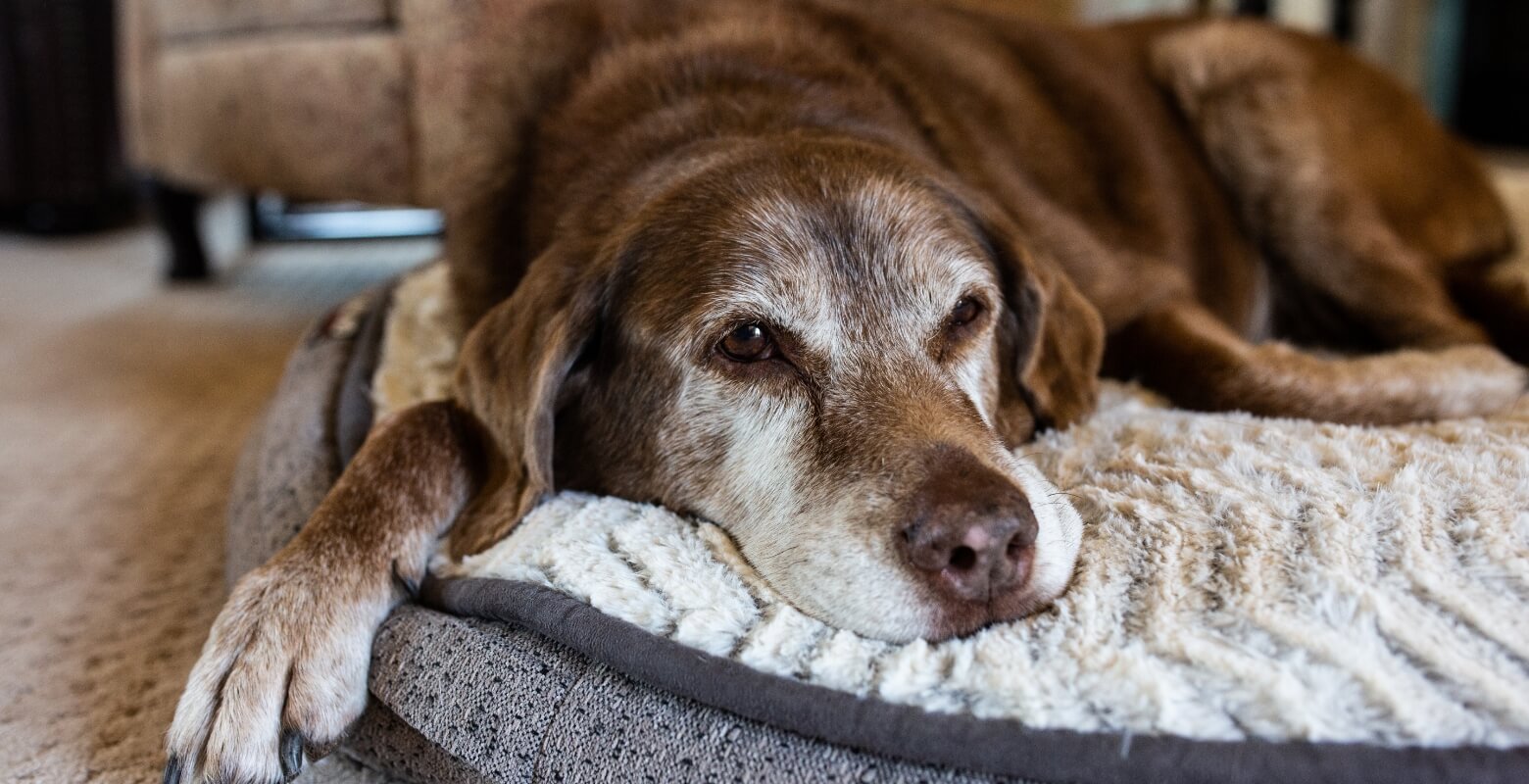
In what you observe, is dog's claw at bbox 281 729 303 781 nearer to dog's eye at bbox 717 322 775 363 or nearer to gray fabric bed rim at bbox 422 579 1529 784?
gray fabric bed rim at bbox 422 579 1529 784

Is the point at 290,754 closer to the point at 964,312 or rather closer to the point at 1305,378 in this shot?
the point at 964,312

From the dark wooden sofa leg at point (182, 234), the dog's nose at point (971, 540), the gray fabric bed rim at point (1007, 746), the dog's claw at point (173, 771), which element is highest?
the dog's nose at point (971, 540)

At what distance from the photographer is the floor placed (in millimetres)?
1612

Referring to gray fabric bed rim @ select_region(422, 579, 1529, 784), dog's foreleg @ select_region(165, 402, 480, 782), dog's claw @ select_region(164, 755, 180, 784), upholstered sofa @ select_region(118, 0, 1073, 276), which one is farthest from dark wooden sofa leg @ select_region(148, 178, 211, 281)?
gray fabric bed rim @ select_region(422, 579, 1529, 784)

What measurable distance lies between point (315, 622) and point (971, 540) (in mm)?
782

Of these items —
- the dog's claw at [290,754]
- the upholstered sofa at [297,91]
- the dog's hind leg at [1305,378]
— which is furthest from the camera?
the upholstered sofa at [297,91]

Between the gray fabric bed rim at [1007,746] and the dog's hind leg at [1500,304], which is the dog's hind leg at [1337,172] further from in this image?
the gray fabric bed rim at [1007,746]

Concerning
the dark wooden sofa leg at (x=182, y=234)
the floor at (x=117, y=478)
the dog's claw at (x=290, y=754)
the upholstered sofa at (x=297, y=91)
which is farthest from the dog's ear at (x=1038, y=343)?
the dark wooden sofa leg at (x=182, y=234)

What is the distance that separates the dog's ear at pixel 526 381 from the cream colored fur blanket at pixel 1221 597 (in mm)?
48

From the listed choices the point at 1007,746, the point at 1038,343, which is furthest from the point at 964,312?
the point at 1007,746

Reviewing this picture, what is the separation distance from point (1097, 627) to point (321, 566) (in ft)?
3.04

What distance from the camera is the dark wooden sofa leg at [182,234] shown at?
4.91m

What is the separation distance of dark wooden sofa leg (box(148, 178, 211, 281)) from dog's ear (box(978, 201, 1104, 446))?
4173 millimetres

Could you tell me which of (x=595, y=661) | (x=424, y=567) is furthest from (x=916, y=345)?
(x=424, y=567)
